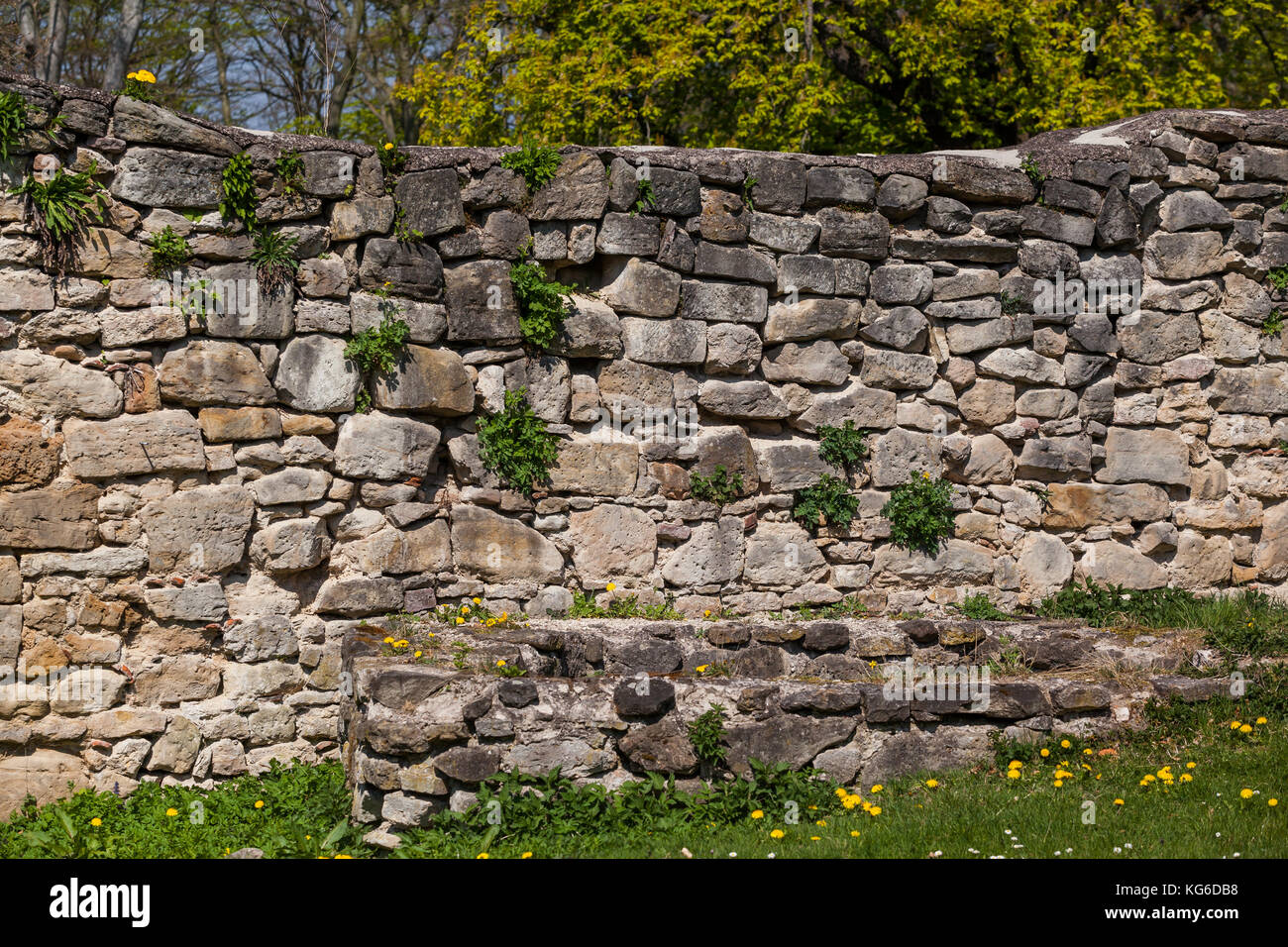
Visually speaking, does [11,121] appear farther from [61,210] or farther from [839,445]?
[839,445]

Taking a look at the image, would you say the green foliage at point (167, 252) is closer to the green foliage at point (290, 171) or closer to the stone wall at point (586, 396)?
the stone wall at point (586, 396)

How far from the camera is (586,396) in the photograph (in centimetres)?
651

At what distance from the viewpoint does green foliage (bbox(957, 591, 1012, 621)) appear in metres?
6.82

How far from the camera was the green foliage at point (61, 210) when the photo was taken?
5.45m

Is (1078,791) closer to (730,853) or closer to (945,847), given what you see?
(945,847)

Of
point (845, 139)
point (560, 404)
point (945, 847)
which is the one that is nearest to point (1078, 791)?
point (945, 847)

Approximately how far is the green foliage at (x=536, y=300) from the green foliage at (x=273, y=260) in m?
1.17

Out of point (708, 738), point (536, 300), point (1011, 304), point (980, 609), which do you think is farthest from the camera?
point (1011, 304)

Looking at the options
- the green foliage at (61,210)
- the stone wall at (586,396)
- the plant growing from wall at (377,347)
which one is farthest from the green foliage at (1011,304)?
the green foliage at (61,210)

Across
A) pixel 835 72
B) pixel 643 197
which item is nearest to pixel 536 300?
pixel 643 197

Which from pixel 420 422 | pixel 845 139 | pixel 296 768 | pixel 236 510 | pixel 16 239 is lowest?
pixel 296 768

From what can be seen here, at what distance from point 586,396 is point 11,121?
10.3 ft

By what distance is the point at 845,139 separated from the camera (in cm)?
1161

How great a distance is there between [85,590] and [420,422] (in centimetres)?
185
